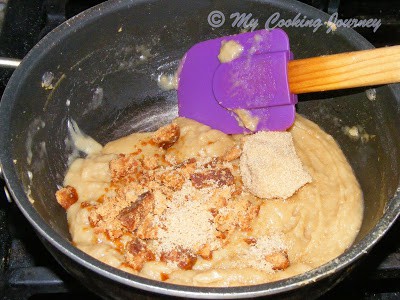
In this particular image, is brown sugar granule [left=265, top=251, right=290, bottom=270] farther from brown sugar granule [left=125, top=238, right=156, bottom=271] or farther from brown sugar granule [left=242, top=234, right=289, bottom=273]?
brown sugar granule [left=125, top=238, right=156, bottom=271]

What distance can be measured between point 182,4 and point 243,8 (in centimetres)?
25

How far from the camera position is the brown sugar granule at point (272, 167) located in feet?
6.84

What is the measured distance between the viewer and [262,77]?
7.20ft

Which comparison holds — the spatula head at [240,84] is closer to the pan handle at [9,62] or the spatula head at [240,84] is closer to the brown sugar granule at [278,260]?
the brown sugar granule at [278,260]

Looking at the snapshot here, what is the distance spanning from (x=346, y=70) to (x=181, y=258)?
2.76ft

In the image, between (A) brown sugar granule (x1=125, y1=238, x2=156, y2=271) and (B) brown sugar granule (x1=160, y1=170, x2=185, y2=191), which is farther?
(B) brown sugar granule (x1=160, y1=170, x2=185, y2=191)

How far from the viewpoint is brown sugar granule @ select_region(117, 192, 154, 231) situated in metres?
2.00

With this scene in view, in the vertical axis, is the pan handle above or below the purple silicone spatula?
above

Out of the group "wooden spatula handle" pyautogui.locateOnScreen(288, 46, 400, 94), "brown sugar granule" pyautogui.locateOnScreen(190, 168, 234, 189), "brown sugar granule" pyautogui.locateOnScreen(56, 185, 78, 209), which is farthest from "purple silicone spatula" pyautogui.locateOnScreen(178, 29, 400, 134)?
"brown sugar granule" pyautogui.locateOnScreen(56, 185, 78, 209)

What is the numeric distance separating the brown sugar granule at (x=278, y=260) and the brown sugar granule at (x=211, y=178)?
33 cm

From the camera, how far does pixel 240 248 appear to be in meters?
2.00

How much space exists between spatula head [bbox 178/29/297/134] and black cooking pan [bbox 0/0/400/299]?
147 mm

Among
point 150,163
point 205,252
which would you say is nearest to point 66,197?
point 150,163

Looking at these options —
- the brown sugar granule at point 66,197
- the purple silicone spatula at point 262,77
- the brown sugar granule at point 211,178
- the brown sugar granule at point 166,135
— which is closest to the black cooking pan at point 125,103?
the brown sugar granule at point 66,197
